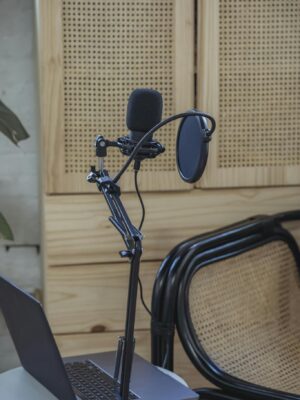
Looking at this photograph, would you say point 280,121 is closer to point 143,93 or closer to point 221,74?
point 221,74

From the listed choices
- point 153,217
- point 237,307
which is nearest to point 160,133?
point 153,217

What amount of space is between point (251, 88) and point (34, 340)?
Result: 1.25 m

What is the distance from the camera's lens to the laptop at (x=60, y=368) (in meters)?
1.49

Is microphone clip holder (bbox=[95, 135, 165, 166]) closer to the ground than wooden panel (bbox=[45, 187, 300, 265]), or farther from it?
farther from it

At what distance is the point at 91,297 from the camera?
2.44m

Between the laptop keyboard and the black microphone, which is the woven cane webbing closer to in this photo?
the laptop keyboard

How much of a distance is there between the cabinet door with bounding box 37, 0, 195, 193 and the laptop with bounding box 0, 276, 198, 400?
2.41ft

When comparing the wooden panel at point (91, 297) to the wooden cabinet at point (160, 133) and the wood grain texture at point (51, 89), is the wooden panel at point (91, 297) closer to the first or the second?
the wooden cabinet at point (160, 133)

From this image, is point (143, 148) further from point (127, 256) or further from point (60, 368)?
point (60, 368)

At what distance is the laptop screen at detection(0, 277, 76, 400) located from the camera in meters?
1.48

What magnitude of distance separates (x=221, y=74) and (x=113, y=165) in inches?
18.2

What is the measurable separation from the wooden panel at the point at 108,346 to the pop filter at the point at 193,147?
1.05 m

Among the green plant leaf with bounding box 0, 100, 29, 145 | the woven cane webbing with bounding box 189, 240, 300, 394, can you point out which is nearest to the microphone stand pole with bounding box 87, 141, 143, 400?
the woven cane webbing with bounding box 189, 240, 300, 394

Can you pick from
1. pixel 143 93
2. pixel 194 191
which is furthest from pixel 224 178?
pixel 143 93
